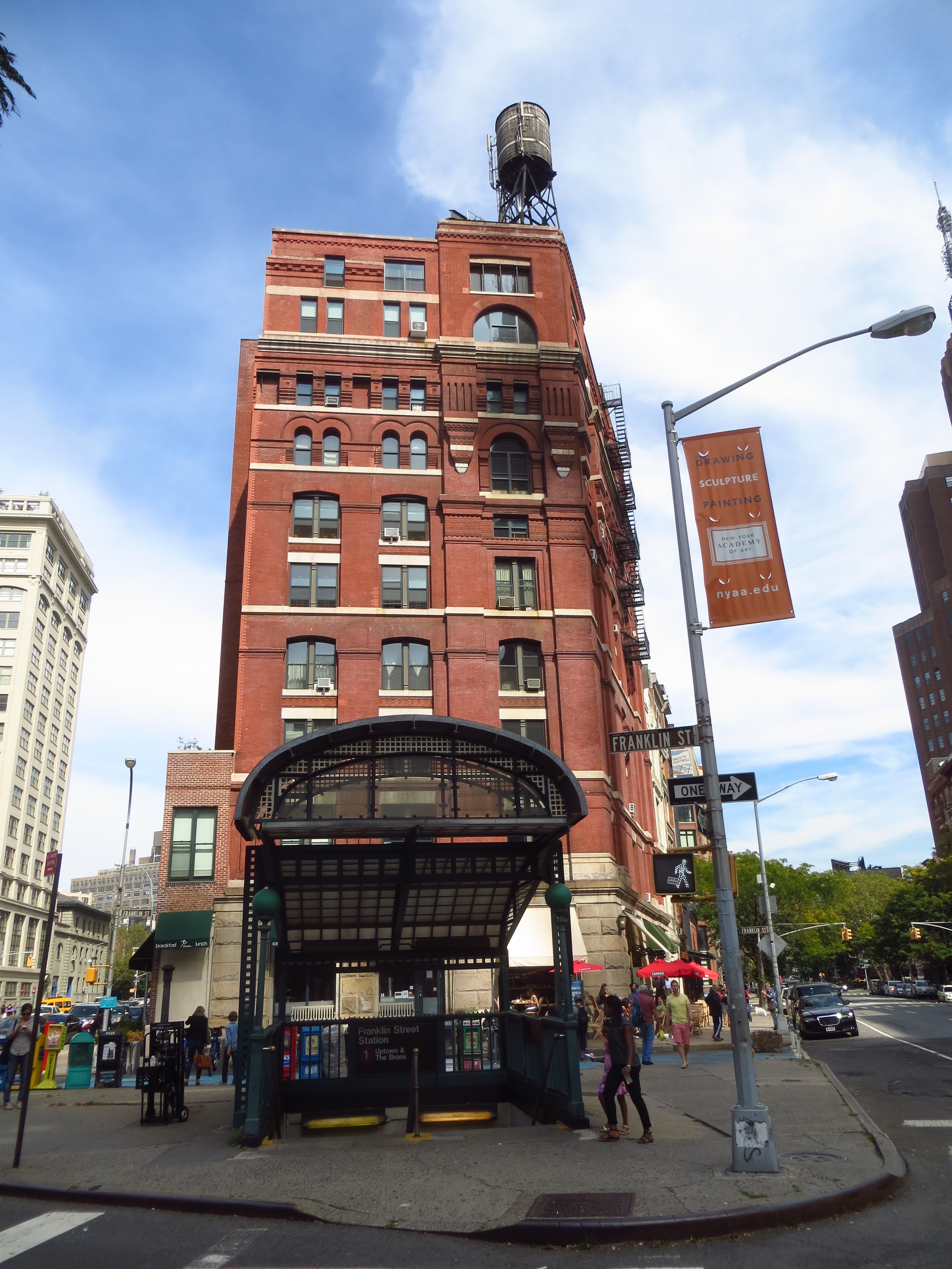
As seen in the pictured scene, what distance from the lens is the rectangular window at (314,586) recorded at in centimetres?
3584

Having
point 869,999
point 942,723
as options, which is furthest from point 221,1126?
point 942,723

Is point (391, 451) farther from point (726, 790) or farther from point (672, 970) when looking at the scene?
point (726, 790)

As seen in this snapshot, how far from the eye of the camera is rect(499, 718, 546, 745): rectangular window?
1380 inches

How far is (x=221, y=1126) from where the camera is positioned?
14258 millimetres

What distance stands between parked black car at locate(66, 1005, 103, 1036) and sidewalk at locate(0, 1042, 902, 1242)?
2780cm

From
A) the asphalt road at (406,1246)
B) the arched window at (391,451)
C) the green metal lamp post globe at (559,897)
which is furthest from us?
the arched window at (391,451)

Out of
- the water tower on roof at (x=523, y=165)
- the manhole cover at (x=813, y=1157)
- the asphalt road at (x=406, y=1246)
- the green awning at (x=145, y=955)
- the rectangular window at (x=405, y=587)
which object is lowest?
the asphalt road at (x=406, y=1246)

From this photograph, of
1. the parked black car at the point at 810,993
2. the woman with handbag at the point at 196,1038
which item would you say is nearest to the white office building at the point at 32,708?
the parked black car at the point at 810,993

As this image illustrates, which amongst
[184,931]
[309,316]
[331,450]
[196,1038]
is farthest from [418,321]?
[196,1038]

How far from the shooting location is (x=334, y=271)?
133ft

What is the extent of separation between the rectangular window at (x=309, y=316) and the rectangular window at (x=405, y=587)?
35.6ft

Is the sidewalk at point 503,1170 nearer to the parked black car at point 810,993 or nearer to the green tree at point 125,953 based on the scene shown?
the parked black car at point 810,993

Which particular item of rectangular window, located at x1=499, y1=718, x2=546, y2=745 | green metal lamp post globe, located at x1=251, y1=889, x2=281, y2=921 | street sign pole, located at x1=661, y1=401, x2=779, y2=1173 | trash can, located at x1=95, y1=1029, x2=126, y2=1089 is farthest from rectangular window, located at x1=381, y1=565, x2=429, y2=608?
street sign pole, located at x1=661, y1=401, x2=779, y2=1173

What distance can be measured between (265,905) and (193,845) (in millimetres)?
21149
